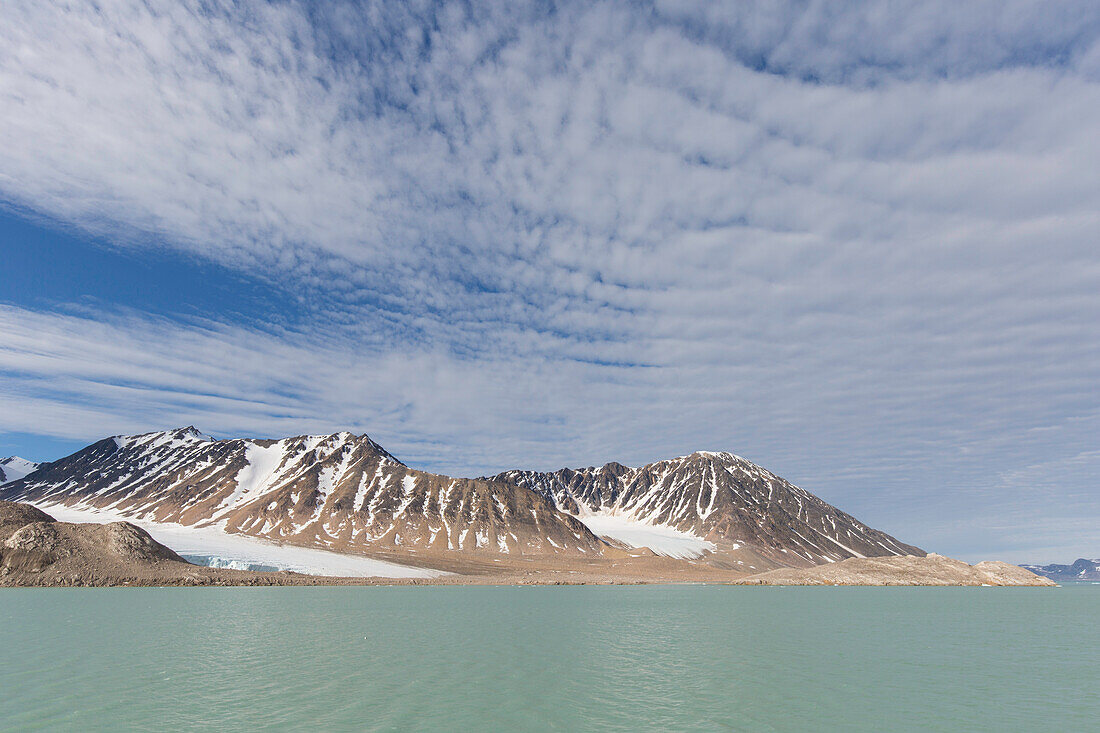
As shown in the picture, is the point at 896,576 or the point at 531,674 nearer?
the point at 531,674

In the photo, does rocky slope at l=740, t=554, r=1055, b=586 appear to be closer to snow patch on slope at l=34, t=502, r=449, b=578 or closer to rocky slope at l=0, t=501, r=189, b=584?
snow patch on slope at l=34, t=502, r=449, b=578

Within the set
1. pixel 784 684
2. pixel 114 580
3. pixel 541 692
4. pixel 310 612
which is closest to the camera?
pixel 541 692

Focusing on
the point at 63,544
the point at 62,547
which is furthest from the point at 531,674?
the point at 63,544

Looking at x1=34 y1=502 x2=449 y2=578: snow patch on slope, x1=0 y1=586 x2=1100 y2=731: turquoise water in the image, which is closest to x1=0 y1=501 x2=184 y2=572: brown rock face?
x1=34 y1=502 x2=449 y2=578: snow patch on slope

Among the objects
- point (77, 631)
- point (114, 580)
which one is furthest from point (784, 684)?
point (114, 580)

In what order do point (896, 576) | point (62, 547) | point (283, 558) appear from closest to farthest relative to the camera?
point (62, 547) < point (283, 558) < point (896, 576)

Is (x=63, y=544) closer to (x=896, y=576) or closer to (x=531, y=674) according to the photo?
(x=531, y=674)

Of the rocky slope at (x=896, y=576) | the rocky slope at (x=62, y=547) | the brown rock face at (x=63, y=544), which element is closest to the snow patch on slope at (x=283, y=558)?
the rocky slope at (x=62, y=547)

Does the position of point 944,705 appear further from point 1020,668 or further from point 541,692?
point 541,692

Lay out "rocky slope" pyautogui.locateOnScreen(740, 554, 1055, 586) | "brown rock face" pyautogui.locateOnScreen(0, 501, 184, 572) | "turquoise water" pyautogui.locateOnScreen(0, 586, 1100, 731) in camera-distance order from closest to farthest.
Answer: "turquoise water" pyautogui.locateOnScreen(0, 586, 1100, 731), "brown rock face" pyautogui.locateOnScreen(0, 501, 184, 572), "rocky slope" pyautogui.locateOnScreen(740, 554, 1055, 586)
